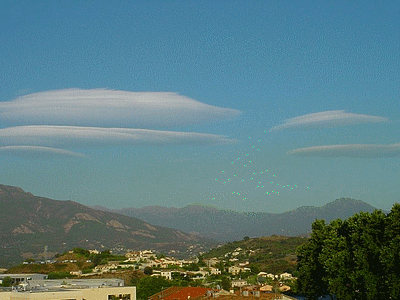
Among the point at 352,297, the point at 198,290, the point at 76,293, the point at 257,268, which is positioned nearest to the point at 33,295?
the point at 76,293

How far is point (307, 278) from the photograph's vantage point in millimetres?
69188

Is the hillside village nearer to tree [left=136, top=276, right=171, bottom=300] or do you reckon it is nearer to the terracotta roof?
tree [left=136, top=276, right=171, bottom=300]

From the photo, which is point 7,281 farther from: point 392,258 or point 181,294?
point 392,258

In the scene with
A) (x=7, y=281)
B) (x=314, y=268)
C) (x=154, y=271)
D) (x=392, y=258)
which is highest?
(x=392, y=258)

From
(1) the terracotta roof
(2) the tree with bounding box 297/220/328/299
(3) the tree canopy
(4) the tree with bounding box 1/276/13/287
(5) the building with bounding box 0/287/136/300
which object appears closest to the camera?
(5) the building with bounding box 0/287/136/300

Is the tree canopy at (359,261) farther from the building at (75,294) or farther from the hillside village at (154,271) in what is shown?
the hillside village at (154,271)

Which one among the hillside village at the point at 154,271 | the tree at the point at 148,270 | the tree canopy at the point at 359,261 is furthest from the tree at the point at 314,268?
the tree at the point at 148,270

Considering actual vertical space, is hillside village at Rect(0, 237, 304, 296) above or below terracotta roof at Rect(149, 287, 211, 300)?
above

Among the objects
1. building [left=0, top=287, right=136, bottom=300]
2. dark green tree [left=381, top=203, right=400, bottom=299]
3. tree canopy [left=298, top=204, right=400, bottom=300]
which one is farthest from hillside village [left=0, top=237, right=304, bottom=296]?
dark green tree [left=381, top=203, right=400, bottom=299]

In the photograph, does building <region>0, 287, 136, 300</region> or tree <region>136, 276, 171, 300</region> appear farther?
tree <region>136, 276, 171, 300</region>

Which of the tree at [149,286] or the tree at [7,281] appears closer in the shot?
the tree at [7,281]

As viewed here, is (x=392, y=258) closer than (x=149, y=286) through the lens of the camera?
Yes

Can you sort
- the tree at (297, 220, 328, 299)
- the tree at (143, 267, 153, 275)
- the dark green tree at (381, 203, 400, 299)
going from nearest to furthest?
the dark green tree at (381, 203, 400, 299)
the tree at (297, 220, 328, 299)
the tree at (143, 267, 153, 275)

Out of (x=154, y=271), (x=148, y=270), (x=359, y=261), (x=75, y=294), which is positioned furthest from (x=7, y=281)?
(x=154, y=271)
